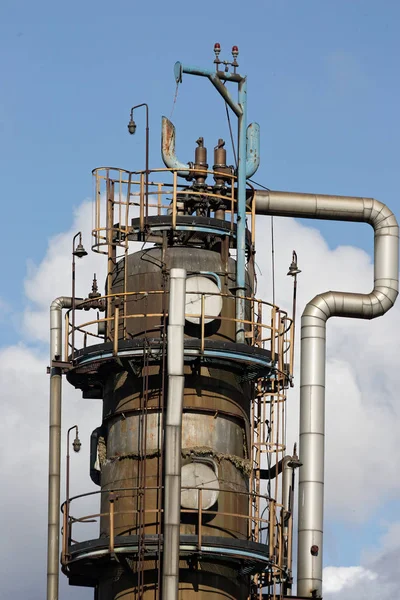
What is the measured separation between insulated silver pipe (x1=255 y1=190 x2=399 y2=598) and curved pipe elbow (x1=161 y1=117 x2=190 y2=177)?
3368 mm

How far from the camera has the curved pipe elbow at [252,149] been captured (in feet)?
183

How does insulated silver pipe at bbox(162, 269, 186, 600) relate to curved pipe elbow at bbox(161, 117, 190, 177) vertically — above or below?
below

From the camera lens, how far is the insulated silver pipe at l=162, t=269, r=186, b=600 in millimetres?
Result: 49688

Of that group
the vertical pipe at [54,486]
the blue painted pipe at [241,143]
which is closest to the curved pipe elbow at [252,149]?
the blue painted pipe at [241,143]

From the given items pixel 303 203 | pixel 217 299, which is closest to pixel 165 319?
pixel 217 299

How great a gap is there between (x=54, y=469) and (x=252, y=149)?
35.3ft

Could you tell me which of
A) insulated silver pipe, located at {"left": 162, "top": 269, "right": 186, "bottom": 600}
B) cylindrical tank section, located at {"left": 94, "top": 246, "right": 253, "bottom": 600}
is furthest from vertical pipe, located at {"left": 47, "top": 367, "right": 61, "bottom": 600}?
insulated silver pipe, located at {"left": 162, "top": 269, "right": 186, "bottom": 600}

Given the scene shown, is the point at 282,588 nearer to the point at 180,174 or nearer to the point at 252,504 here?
the point at 252,504

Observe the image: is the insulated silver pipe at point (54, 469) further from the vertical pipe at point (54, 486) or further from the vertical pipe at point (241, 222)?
the vertical pipe at point (241, 222)

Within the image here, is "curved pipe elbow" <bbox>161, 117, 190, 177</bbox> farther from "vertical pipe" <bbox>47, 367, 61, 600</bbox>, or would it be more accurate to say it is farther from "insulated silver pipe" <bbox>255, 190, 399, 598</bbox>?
"vertical pipe" <bbox>47, 367, 61, 600</bbox>

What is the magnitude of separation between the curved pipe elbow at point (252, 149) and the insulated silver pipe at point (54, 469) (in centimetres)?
716

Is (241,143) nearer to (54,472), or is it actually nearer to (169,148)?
(169,148)

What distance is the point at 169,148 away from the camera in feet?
182

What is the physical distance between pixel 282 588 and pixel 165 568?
6.17 metres
